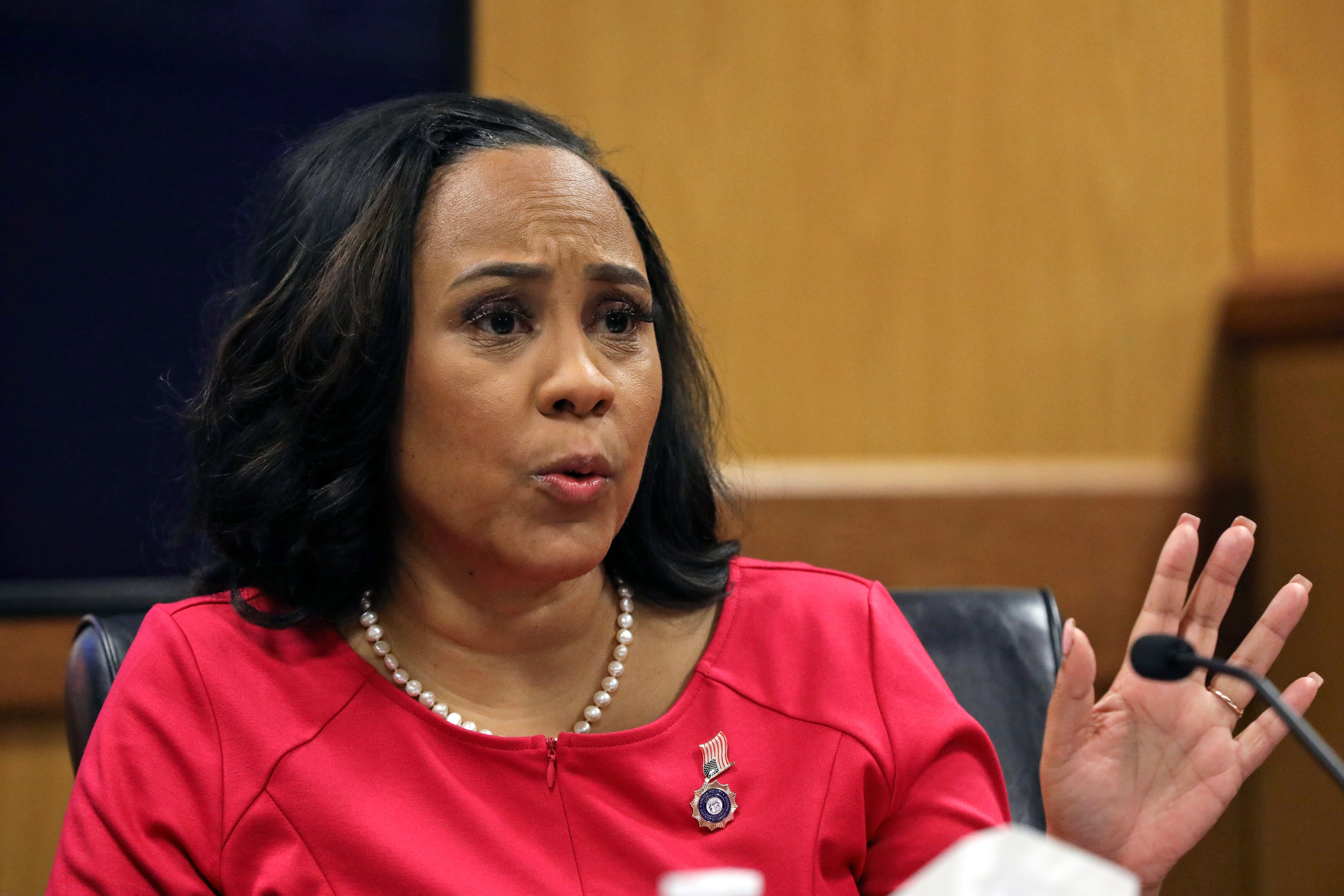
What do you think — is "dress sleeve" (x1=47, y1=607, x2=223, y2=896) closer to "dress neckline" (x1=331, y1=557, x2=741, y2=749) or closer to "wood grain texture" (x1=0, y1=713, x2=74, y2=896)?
"dress neckline" (x1=331, y1=557, x2=741, y2=749)

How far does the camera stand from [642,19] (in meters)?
2.34

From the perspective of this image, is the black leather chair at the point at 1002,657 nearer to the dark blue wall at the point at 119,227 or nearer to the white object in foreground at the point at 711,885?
the dark blue wall at the point at 119,227

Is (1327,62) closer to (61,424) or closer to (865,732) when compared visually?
(865,732)

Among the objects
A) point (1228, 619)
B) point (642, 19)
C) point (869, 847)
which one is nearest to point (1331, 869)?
point (1228, 619)

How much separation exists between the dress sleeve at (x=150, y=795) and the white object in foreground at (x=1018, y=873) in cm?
71

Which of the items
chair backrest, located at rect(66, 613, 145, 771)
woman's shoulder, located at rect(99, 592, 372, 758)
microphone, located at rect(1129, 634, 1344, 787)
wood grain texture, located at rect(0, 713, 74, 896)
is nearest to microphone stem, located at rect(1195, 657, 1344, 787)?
microphone, located at rect(1129, 634, 1344, 787)

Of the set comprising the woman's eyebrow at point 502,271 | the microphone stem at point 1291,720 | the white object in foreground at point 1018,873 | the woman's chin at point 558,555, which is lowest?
the woman's chin at point 558,555

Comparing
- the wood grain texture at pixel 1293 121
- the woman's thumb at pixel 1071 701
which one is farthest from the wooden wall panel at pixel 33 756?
the wood grain texture at pixel 1293 121

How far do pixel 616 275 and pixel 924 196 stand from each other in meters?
1.36

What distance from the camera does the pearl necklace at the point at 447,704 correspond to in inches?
48.9

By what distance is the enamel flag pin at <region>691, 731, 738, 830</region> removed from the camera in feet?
3.92

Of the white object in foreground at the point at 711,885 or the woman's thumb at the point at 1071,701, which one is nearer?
the white object in foreground at the point at 711,885

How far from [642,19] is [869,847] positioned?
1.62 metres

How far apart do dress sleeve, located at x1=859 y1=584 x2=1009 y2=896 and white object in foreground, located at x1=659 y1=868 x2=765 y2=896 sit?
0.66 meters
